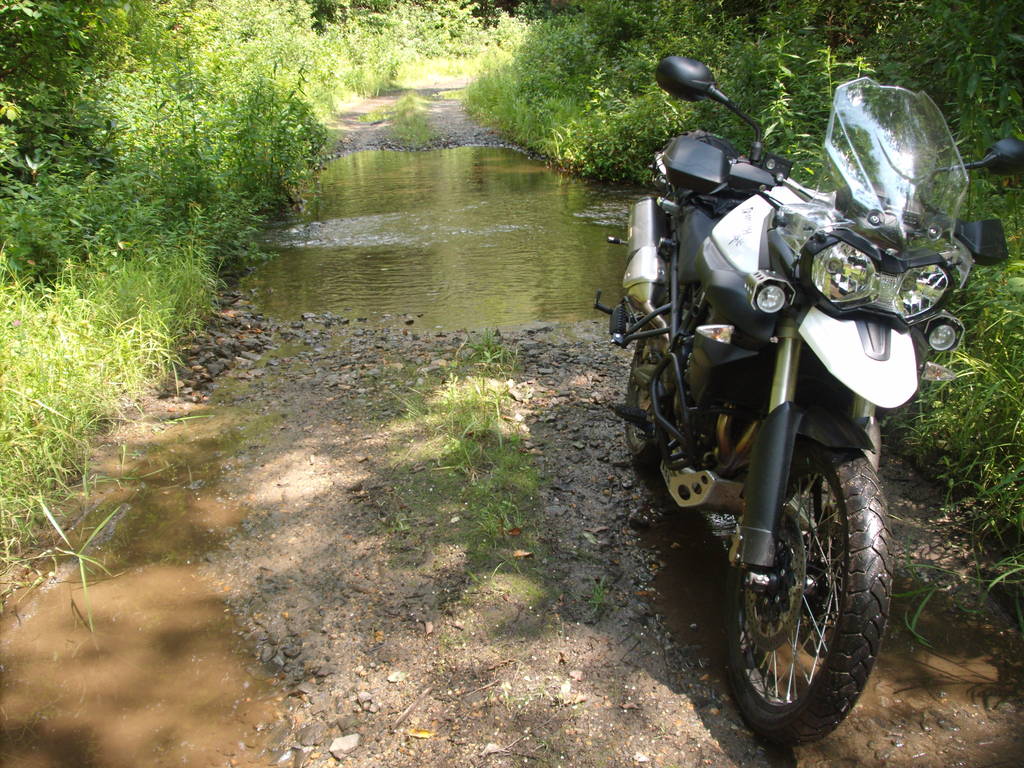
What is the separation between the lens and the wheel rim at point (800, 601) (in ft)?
6.69

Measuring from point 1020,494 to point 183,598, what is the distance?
3142 mm

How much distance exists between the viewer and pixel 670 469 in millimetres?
2936

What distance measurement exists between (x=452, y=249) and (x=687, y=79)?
17.4 feet

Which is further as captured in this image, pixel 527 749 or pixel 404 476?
pixel 404 476

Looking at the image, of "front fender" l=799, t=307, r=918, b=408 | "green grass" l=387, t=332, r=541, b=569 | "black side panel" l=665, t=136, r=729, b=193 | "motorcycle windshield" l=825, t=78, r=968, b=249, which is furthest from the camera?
"green grass" l=387, t=332, r=541, b=569

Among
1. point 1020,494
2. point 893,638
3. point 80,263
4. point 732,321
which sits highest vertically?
point 732,321

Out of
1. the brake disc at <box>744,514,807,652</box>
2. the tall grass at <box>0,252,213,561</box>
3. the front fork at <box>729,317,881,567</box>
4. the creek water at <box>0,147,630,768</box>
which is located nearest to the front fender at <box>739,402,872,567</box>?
the front fork at <box>729,317,881,567</box>

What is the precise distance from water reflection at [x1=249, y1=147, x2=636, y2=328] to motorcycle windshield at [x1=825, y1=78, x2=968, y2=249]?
367 centimetres

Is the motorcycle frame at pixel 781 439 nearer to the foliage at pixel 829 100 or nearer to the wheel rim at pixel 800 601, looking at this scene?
the wheel rim at pixel 800 601

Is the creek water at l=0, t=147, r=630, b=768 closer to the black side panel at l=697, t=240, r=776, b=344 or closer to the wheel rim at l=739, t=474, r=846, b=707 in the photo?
the wheel rim at l=739, t=474, r=846, b=707

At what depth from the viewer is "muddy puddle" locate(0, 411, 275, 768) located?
7.50 ft

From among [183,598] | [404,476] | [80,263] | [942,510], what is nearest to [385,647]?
[183,598]

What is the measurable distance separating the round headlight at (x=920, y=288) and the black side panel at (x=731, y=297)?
0.33 meters

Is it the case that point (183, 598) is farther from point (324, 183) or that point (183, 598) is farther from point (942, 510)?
point (324, 183)
